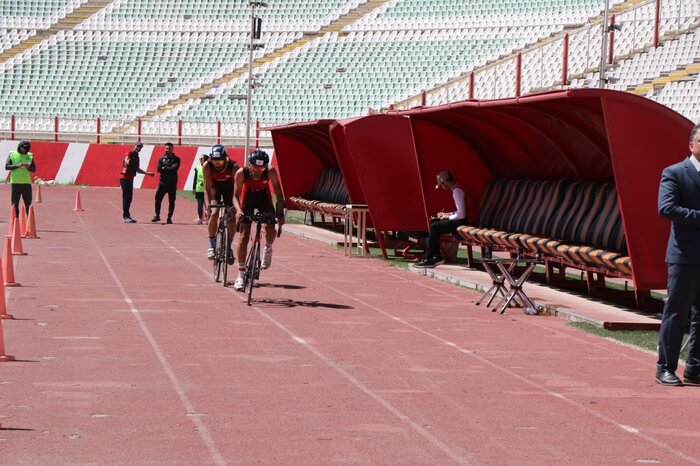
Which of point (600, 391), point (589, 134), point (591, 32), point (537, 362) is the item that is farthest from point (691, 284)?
point (591, 32)

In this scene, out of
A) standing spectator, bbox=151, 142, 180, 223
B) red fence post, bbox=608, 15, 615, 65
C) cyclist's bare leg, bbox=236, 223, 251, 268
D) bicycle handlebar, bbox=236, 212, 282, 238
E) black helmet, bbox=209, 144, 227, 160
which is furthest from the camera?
red fence post, bbox=608, 15, 615, 65

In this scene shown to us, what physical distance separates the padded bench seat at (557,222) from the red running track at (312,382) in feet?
3.50

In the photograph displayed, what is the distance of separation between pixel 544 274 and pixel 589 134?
2891mm

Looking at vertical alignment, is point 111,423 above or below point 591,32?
below

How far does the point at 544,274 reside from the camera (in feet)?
57.2

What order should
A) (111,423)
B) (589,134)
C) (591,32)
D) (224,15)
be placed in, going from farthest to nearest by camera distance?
(224,15)
(591,32)
(589,134)
(111,423)

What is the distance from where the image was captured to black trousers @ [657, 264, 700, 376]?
29.8 feet

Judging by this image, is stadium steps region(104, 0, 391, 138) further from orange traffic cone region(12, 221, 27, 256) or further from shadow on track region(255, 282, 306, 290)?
shadow on track region(255, 282, 306, 290)

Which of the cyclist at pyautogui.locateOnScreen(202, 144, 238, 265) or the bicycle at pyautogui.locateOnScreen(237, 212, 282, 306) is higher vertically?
the cyclist at pyautogui.locateOnScreen(202, 144, 238, 265)

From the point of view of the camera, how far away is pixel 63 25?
197ft

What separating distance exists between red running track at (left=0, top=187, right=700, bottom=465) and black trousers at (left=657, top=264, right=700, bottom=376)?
0.84 ft

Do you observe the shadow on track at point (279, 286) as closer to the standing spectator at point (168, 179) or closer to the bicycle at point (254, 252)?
the bicycle at point (254, 252)

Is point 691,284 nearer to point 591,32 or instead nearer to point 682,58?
point 591,32

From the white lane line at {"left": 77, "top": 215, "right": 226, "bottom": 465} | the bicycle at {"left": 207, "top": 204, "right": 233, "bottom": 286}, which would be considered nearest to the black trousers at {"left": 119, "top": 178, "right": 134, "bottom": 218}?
the bicycle at {"left": 207, "top": 204, "right": 233, "bottom": 286}
